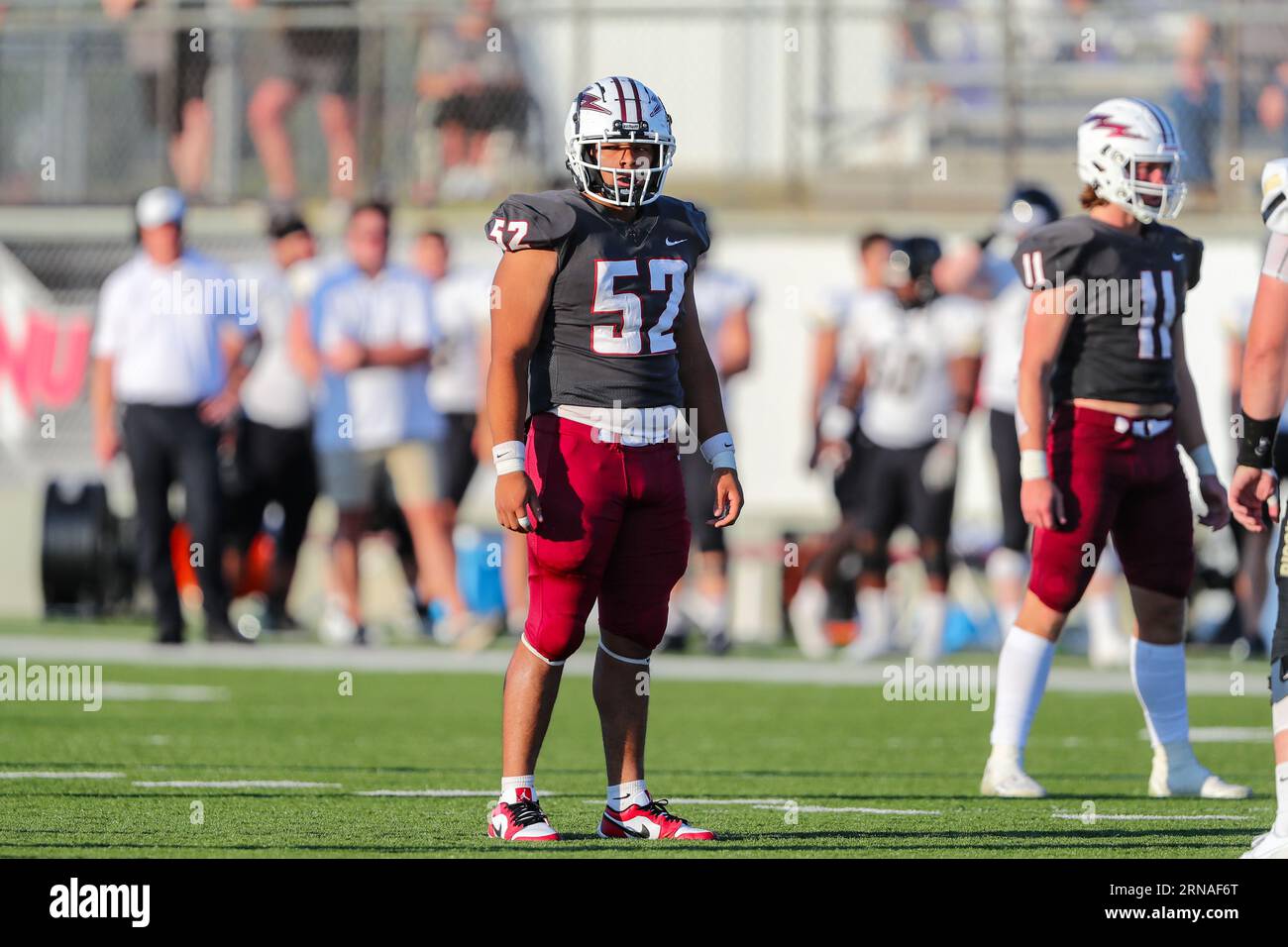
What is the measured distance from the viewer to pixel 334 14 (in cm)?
1706

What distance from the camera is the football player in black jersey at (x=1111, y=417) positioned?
23.1ft

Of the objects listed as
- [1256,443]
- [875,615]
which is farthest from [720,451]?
[875,615]

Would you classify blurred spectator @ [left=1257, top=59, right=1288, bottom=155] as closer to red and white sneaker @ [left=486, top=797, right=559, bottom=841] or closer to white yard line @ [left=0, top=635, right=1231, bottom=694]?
white yard line @ [left=0, top=635, right=1231, bottom=694]

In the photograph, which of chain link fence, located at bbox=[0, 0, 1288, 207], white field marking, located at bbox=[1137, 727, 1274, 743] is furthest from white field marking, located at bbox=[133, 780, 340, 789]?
chain link fence, located at bbox=[0, 0, 1288, 207]

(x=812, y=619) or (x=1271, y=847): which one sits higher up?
(x=1271, y=847)

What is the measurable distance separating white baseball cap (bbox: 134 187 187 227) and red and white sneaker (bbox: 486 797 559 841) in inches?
269

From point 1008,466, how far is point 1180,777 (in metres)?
4.81

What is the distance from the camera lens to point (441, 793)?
6934 millimetres

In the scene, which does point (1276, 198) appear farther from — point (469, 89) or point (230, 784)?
point (469, 89)

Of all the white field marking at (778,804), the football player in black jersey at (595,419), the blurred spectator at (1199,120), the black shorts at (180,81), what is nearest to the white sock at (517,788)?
the football player in black jersey at (595,419)

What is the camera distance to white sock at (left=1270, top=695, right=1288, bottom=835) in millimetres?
5386

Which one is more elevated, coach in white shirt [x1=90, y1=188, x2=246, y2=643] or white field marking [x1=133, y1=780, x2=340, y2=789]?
coach in white shirt [x1=90, y1=188, x2=246, y2=643]

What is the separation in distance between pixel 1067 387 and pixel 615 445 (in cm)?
183
